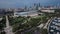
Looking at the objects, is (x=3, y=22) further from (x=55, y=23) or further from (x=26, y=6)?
(x=55, y=23)

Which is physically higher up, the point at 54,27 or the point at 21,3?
the point at 21,3

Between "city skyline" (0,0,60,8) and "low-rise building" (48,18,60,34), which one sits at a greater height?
"city skyline" (0,0,60,8)

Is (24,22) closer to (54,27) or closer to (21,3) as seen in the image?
(21,3)

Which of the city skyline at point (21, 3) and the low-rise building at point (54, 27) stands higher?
the city skyline at point (21, 3)

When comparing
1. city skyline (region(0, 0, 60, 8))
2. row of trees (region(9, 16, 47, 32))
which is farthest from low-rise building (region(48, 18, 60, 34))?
city skyline (region(0, 0, 60, 8))

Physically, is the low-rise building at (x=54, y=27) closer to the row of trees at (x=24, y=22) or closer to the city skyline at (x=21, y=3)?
the row of trees at (x=24, y=22)

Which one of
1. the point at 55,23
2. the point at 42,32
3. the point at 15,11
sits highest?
the point at 15,11

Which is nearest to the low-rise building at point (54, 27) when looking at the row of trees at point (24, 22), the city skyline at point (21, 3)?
the row of trees at point (24, 22)

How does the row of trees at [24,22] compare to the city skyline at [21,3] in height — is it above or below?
below

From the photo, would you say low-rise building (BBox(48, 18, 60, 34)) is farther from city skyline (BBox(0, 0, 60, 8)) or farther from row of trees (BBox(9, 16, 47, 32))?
city skyline (BBox(0, 0, 60, 8))

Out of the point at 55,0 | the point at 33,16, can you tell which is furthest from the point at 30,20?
the point at 55,0

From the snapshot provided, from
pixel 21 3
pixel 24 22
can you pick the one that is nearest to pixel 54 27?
pixel 24 22
